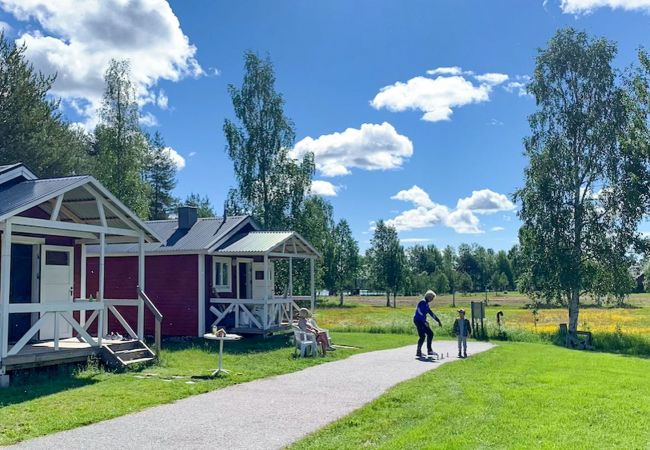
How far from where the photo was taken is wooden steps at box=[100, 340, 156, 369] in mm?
11766

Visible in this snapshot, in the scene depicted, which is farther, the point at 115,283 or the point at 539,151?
the point at 539,151

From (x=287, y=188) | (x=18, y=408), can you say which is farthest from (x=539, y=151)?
(x=18, y=408)

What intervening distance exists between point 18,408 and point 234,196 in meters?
22.6

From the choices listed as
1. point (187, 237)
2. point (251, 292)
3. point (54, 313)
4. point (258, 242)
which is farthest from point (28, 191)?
point (251, 292)

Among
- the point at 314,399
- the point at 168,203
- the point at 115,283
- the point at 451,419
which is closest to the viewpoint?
the point at 451,419

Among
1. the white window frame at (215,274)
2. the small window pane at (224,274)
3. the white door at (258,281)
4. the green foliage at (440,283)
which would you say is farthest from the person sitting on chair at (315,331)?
the green foliage at (440,283)

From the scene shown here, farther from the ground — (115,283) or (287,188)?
(287,188)

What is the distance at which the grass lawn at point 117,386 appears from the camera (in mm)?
7383

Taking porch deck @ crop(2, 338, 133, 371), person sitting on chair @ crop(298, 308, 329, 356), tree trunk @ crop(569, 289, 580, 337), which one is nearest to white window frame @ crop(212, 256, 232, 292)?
person sitting on chair @ crop(298, 308, 329, 356)

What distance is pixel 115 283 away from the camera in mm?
20172

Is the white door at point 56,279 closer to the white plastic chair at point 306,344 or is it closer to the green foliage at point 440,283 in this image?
the white plastic chair at point 306,344

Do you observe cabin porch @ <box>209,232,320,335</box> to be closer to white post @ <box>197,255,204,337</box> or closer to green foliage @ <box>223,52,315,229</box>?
white post @ <box>197,255,204,337</box>

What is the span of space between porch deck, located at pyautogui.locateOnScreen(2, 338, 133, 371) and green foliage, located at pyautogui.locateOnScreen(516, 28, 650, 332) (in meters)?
17.6

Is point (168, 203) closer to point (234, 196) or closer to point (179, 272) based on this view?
point (234, 196)
